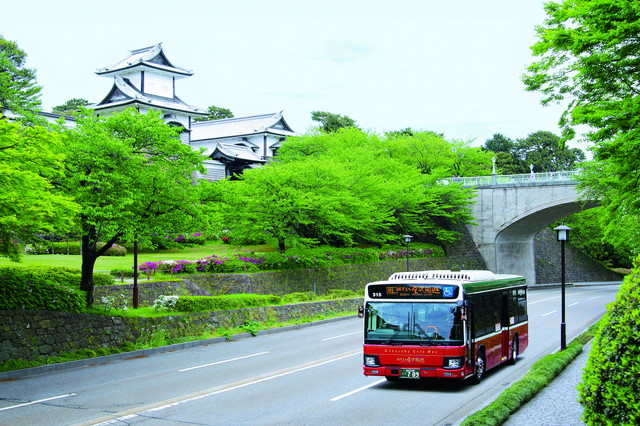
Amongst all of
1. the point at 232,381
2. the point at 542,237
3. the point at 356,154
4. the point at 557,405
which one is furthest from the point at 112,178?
the point at 542,237

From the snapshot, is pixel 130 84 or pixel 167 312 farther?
pixel 130 84

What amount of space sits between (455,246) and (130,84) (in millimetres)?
34260

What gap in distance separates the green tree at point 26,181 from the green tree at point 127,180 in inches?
99.9

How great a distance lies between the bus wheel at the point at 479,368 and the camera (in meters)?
14.4

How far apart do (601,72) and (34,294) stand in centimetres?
1610

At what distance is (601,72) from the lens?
14672 millimetres

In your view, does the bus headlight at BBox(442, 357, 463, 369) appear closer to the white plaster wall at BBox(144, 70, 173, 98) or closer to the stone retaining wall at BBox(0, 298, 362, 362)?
the stone retaining wall at BBox(0, 298, 362, 362)

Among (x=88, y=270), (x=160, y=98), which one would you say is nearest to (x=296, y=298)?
(x=88, y=270)

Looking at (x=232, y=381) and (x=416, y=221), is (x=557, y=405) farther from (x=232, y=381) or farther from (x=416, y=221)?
(x=416, y=221)

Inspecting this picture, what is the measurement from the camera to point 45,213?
16625 mm

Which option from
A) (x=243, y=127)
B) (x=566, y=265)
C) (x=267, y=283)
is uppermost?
(x=243, y=127)

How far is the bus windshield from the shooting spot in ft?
43.8

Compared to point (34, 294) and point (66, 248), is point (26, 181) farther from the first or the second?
point (66, 248)

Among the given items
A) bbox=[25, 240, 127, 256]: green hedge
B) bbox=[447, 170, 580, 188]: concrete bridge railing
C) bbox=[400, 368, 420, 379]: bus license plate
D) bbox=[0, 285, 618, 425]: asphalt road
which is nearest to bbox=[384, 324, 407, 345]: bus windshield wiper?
bbox=[400, 368, 420, 379]: bus license plate
